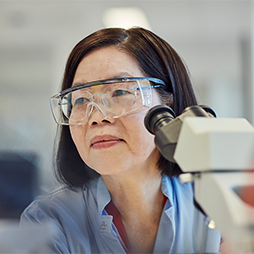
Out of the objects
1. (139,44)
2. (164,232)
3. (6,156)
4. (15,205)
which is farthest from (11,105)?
(164,232)

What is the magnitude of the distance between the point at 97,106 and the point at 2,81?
524 mm

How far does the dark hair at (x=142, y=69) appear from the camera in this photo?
2.88ft

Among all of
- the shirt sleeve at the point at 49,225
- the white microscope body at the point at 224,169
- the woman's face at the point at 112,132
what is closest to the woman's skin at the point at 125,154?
the woman's face at the point at 112,132

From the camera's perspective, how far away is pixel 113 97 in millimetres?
779

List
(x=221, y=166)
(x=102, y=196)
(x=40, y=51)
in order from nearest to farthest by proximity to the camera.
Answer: (x=221, y=166) → (x=102, y=196) → (x=40, y=51)

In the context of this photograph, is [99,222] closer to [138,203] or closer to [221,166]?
[138,203]

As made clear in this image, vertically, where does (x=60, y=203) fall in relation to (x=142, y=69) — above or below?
below

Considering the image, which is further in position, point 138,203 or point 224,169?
point 138,203

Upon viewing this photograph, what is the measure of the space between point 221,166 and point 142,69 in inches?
21.5

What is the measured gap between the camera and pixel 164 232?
2.79 feet

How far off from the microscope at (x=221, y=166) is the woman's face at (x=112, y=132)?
312 mm

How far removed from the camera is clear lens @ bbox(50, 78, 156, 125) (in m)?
0.77

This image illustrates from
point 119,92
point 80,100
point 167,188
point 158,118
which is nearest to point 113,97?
point 119,92

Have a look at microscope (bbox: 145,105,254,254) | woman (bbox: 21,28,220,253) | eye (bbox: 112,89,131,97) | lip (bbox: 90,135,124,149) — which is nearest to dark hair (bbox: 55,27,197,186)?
woman (bbox: 21,28,220,253)
